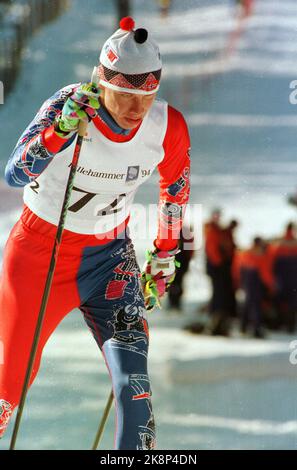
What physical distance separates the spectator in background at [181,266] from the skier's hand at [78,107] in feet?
9.72

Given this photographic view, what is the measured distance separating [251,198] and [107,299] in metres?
3.20

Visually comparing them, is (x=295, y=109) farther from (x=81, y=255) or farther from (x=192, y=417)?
(x=81, y=255)

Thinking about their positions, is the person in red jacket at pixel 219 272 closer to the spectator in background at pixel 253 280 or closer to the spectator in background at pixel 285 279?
the spectator in background at pixel 253 280

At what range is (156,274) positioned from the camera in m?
3.79

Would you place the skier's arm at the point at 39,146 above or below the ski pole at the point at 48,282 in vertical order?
above

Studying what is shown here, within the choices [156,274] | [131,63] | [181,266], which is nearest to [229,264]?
[181,266]

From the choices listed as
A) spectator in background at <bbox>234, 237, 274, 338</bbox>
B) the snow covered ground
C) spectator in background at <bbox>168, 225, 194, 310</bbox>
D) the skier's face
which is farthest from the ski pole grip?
spectator in background at <bbox>234, 237, 274, 338</bbox>

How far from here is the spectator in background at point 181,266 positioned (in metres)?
5.96

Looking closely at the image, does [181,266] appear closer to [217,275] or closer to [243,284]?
[217,275]

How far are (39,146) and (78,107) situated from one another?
18 centimetres

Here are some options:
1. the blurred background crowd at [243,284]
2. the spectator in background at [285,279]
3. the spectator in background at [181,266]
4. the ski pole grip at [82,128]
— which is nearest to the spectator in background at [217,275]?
the blurred background crowd at [243,284]

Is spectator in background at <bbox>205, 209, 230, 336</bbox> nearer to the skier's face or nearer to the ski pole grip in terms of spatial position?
the skier's face

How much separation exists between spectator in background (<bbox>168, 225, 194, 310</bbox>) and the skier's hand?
2.96m
